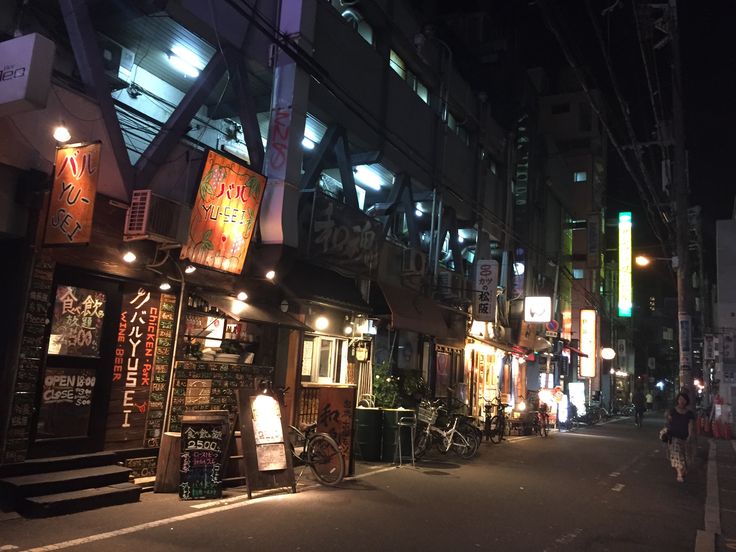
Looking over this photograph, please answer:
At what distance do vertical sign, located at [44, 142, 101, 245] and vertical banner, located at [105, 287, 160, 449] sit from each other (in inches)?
70.1

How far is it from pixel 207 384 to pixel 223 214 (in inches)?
120

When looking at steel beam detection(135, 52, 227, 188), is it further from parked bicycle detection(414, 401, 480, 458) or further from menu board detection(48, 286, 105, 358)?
parked bicycle detection(414, 401, 480, 458)

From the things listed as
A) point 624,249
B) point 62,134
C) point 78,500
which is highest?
point 624,249

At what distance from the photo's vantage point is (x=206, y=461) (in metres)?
8.23

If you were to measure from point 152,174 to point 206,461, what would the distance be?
15.1ft

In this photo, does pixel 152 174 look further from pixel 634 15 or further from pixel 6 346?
pixel 634 15

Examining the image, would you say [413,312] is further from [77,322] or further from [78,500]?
[78,500]

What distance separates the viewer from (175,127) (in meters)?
Answer: 9.52

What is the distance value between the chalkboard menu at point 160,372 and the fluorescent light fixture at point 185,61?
4815 mm

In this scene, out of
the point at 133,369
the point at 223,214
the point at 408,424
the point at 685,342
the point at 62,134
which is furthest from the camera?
the point at 685,342

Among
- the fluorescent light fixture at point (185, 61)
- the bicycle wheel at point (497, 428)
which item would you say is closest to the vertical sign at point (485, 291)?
the bicycle wheel at point (497, 428)

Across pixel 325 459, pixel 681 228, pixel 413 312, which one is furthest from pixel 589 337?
pixel 325 459

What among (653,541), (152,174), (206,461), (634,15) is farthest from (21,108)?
(634,15)

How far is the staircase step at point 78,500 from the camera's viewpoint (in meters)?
6.68
